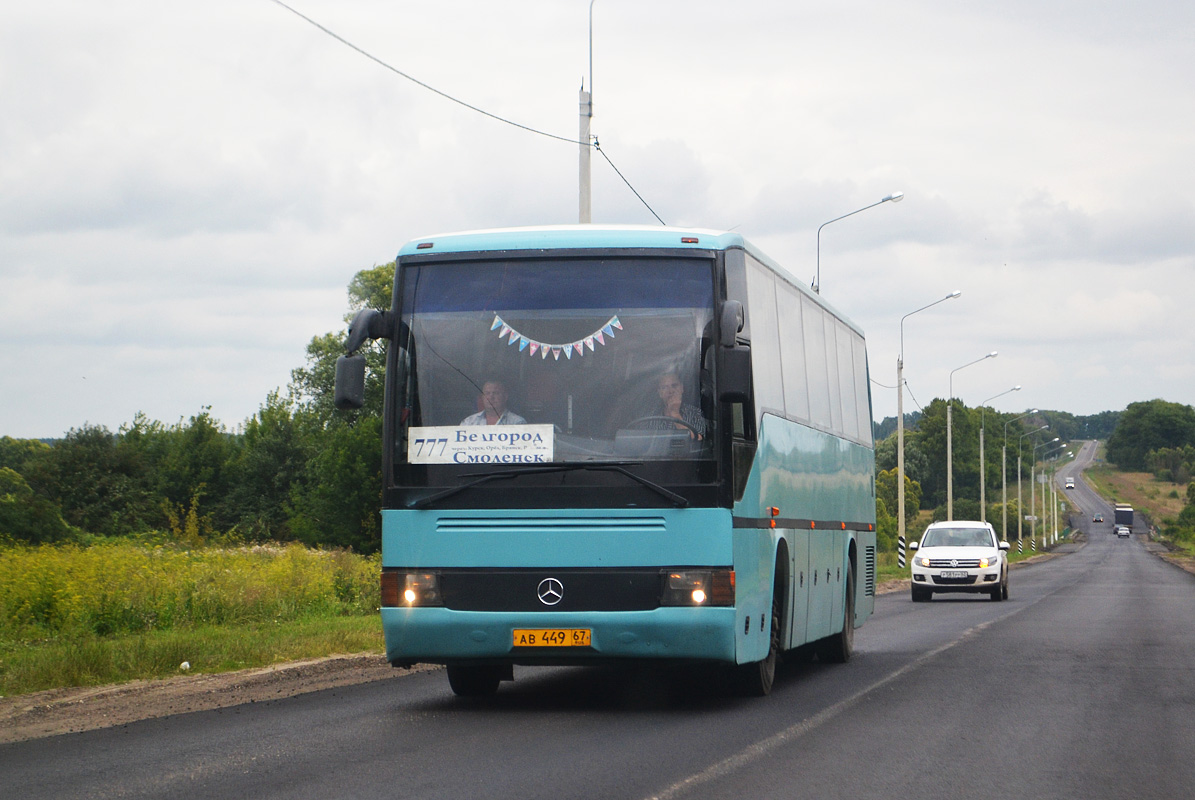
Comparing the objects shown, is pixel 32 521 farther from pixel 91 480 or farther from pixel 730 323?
pixel 730 323

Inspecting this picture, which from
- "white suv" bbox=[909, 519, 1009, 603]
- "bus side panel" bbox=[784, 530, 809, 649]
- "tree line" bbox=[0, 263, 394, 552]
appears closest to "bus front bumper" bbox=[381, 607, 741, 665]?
"bus side panel" bbox=[784, 530, 809, 649]

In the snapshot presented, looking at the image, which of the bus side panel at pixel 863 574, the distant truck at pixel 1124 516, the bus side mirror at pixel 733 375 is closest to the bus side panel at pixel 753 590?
the bus side mirror at pixel 733 375

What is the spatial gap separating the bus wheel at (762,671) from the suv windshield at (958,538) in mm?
22976

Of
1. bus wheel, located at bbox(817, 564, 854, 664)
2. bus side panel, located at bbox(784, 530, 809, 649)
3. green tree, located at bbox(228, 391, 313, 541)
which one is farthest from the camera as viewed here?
green tree, located at bbox(228, 391, 313, 541)

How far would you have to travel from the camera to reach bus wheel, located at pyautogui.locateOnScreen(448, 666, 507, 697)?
12039mm

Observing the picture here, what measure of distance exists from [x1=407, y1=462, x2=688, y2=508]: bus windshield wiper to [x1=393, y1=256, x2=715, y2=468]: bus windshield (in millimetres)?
49

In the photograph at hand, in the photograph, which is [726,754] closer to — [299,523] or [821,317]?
[821,317]

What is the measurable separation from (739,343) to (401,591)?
305 centimetres

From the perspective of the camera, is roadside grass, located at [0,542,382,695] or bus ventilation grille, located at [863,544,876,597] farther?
bus ventilation grille, located at [863,544,876,597]

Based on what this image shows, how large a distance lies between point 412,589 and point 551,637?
106cm

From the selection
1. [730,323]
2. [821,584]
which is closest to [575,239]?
[730,323]

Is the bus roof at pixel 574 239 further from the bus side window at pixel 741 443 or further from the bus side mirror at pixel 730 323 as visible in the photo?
the bus side window at pixel 741 443

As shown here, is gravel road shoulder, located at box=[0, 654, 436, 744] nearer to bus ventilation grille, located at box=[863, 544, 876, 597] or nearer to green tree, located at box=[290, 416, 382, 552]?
bus ventilation grille, located at box=[863, 544, 876, 597]

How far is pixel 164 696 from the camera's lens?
1247 centimetres
